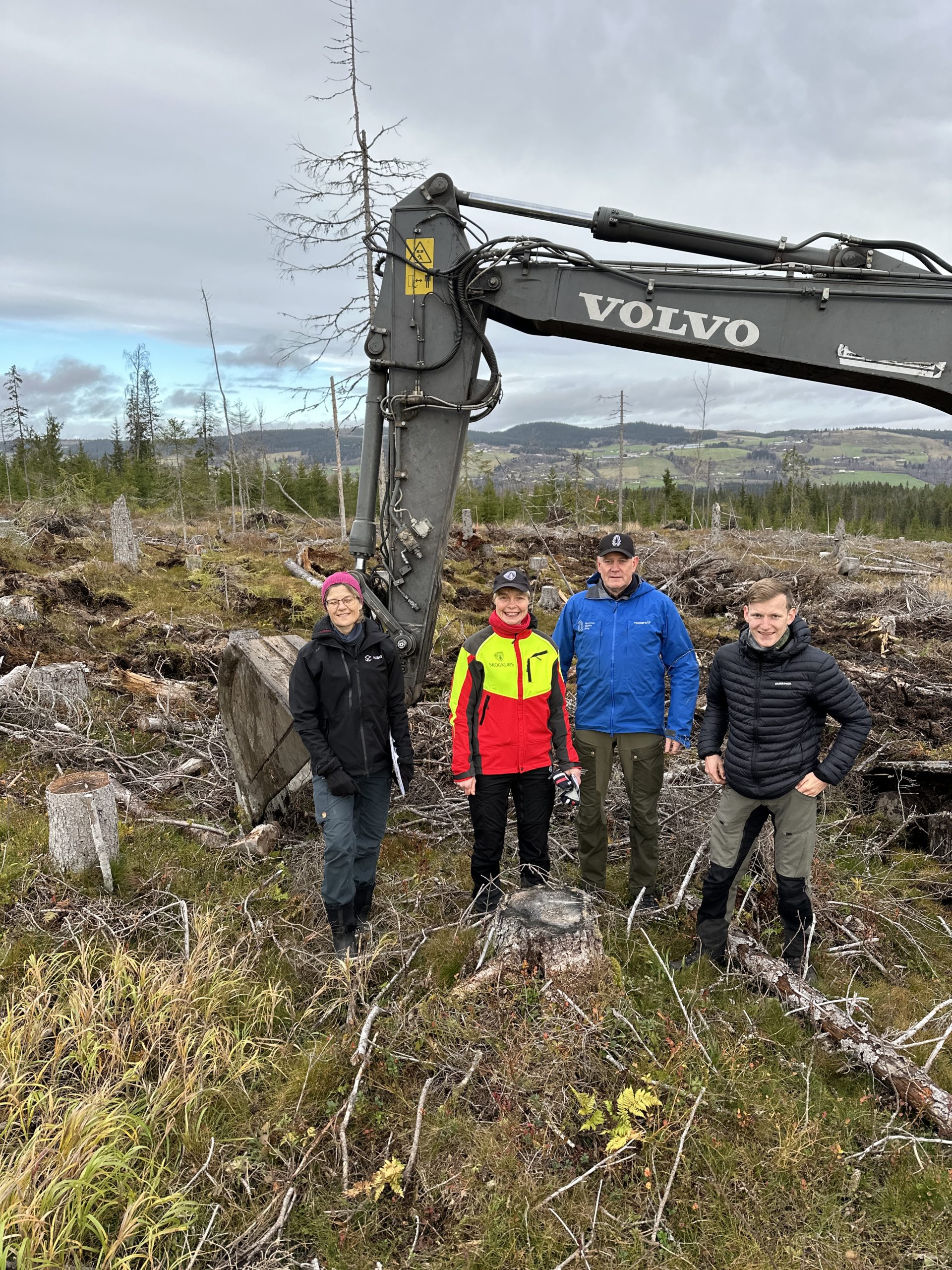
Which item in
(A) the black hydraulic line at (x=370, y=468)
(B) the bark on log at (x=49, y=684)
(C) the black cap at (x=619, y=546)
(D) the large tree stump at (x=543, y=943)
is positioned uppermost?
(A) the black hydraulic line at (x=370, y=468)

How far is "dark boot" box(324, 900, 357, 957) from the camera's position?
3.96 meters

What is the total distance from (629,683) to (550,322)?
91.4 inches

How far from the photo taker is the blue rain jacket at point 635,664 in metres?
4.15

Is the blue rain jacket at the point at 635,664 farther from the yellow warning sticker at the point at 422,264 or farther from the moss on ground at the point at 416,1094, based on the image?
the yellow warning sticker at the point at 422,264

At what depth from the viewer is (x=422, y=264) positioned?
4695mm

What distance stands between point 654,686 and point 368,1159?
2670mm

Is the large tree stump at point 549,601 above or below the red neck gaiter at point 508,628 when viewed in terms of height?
below

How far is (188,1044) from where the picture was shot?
306cm

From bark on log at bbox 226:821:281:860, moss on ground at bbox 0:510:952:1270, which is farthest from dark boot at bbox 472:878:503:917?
bark on log at bbox 226:821:281:860

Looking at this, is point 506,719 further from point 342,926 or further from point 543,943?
point 342,926

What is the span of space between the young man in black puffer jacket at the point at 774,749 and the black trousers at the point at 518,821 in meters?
0.94

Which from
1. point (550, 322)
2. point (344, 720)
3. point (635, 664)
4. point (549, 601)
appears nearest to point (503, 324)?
point (550, 322)

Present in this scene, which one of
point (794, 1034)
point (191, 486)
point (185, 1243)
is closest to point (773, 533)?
point (191, 486)

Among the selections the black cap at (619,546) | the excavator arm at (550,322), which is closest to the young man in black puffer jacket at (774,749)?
the black cap at (619,546)
